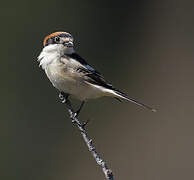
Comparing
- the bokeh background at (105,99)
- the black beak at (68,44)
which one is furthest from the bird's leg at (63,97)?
the bokeh background at (105,99)

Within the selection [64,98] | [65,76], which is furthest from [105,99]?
[64,98]

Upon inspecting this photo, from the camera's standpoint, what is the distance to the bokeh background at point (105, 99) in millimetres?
8086

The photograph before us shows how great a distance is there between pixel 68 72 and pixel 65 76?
44mm

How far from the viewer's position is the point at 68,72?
4.86 metres

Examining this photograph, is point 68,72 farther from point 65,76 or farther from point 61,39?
point 61,39

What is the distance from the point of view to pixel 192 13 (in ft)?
30.3

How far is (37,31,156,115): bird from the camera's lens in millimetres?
4812

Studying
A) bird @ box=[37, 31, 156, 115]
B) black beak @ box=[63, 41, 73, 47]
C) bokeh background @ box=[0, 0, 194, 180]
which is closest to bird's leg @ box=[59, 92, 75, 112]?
bird @ box=[37, 31, 156, 115]

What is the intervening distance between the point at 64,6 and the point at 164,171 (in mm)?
3033

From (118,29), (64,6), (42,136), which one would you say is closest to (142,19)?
(118,29)

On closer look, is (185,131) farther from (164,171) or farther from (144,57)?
(144,57)

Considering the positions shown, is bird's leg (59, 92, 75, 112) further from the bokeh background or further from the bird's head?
the bokeh background

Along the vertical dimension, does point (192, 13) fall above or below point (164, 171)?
above

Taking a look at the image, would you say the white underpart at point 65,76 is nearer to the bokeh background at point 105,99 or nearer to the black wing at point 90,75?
the black wing at point 90,75
